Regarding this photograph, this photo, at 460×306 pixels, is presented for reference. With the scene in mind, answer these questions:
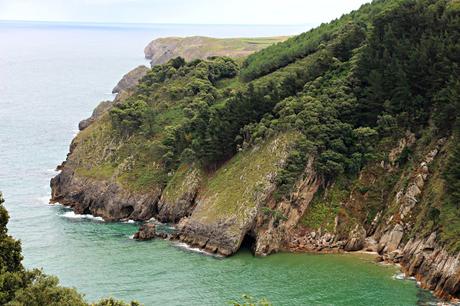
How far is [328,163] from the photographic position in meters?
78.8

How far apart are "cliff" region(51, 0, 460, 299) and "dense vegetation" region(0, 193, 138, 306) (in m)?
33.2

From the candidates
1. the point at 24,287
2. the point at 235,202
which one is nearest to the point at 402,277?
the point at 235,202

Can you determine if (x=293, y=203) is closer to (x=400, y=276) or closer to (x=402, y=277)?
(x=400, y=276)

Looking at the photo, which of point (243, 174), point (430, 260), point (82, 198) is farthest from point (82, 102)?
point (430, 260)

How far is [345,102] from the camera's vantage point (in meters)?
83.5

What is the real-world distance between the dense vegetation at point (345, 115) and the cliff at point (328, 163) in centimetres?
20

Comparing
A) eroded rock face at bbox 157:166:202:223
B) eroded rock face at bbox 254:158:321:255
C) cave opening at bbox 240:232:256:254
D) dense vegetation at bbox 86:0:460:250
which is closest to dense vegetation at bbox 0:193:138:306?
eroded rock face at bbox 254:158:321:255

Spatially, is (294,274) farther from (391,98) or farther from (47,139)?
(47,139)

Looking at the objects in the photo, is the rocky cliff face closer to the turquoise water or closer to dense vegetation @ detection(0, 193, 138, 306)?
the turquoise water

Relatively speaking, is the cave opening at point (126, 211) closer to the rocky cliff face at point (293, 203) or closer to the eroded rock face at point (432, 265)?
the rocky cliff face at point (293, 203)

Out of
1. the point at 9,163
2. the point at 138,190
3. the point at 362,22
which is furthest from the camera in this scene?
the point at 9,163

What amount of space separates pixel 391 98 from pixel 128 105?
47645 millimetres

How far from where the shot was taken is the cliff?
7306cm

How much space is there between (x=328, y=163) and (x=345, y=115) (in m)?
9.16
